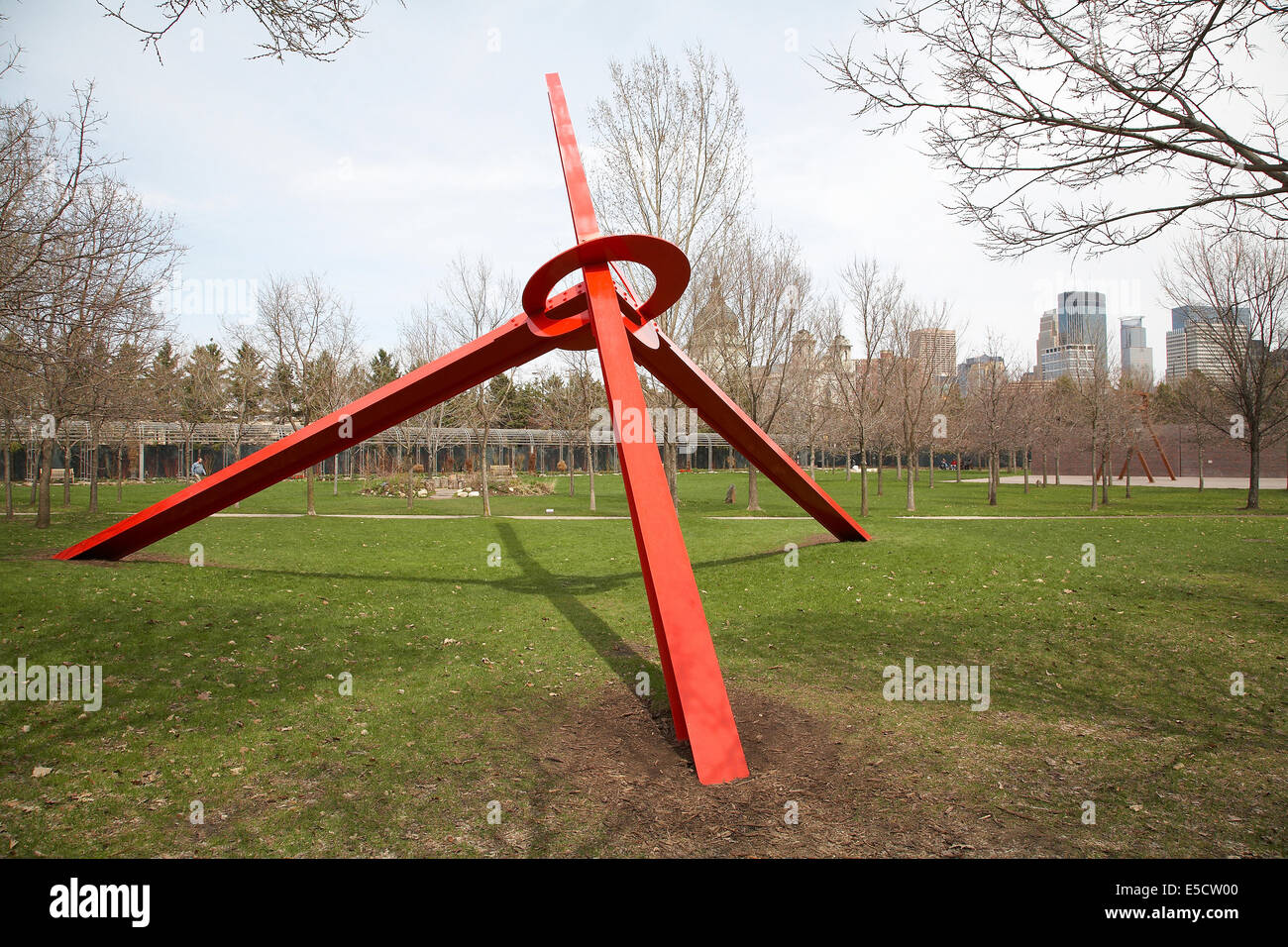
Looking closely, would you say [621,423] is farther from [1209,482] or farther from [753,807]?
[1209,482]

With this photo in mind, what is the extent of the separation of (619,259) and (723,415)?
134 inches

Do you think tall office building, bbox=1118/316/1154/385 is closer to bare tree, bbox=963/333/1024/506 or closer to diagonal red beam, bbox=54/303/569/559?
bare tree, bbox=963/333/1024/506

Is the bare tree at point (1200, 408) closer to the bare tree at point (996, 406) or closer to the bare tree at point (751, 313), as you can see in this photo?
the bare tree at point (996, 406)

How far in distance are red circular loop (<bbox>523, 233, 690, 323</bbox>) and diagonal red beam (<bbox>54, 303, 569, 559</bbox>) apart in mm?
777

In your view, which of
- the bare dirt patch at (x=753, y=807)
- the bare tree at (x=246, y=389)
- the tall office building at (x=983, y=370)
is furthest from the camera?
the bare tree at (x=246, y=389)

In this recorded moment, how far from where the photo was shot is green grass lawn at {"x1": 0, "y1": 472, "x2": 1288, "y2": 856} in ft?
14.0

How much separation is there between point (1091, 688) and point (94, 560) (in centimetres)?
1268

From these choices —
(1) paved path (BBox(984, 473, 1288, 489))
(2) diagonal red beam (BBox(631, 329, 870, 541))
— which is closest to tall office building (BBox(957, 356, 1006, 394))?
(1) paved path (BBox(984, 473, 1288, 489))

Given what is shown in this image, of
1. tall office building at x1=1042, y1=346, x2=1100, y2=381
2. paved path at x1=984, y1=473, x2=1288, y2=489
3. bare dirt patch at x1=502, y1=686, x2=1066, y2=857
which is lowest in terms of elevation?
bare dirt patch at x1=502, y1=686, x2=1066, y2=857

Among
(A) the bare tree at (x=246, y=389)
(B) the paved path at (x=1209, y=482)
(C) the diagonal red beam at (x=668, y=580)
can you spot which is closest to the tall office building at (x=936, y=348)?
(B) the paved path at (x=1209, y=482)

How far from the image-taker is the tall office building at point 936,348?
23.6 meters
